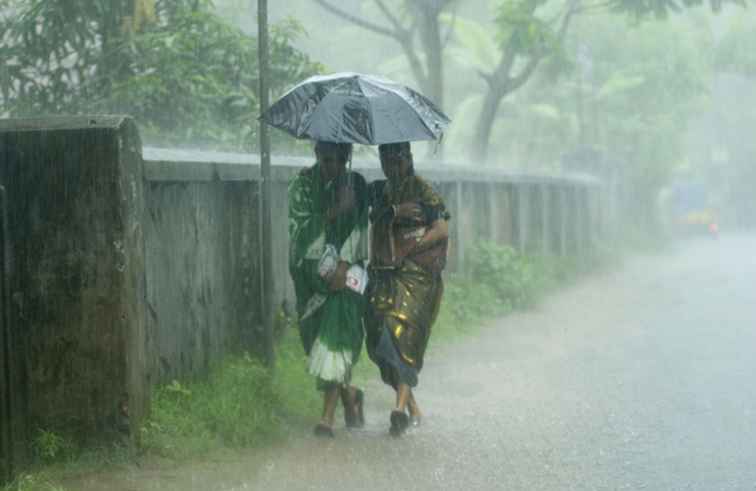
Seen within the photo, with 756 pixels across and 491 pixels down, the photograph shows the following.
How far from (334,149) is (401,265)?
32.3 inches

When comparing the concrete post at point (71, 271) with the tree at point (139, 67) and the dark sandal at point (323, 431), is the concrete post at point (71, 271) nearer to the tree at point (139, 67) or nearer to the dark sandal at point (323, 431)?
the dark sandal at point (323, 431)

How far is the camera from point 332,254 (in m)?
7.54

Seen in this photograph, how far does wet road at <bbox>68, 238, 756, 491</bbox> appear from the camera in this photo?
22.2ft

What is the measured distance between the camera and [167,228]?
7.66 metres

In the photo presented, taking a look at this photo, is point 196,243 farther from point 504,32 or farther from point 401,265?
point 504,32

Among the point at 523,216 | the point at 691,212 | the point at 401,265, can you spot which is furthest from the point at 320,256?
the point at 691,212

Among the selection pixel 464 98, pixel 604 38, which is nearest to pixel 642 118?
pixel 604 38

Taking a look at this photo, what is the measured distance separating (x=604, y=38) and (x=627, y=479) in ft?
105

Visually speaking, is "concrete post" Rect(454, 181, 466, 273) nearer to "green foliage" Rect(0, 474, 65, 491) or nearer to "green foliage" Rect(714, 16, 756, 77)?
"green foliage" Rect(0, 474, 65, 491)

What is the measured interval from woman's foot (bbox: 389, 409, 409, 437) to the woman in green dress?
1.19ft

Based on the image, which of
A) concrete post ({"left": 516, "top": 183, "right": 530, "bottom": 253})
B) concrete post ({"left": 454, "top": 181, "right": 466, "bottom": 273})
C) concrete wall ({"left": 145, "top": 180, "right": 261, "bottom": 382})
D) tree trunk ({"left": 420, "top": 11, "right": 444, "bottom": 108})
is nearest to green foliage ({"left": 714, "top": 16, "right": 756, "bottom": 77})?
concrete post ({"left": 516, "top": 183, "right": 530, "bottom": 253})

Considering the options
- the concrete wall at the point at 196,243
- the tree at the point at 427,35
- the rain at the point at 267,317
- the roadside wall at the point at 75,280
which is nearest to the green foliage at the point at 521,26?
the tree at the point at 427,35

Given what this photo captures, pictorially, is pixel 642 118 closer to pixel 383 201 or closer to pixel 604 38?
pixel 604 38

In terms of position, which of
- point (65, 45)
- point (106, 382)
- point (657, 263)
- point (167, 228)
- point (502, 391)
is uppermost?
point (65, 45)
